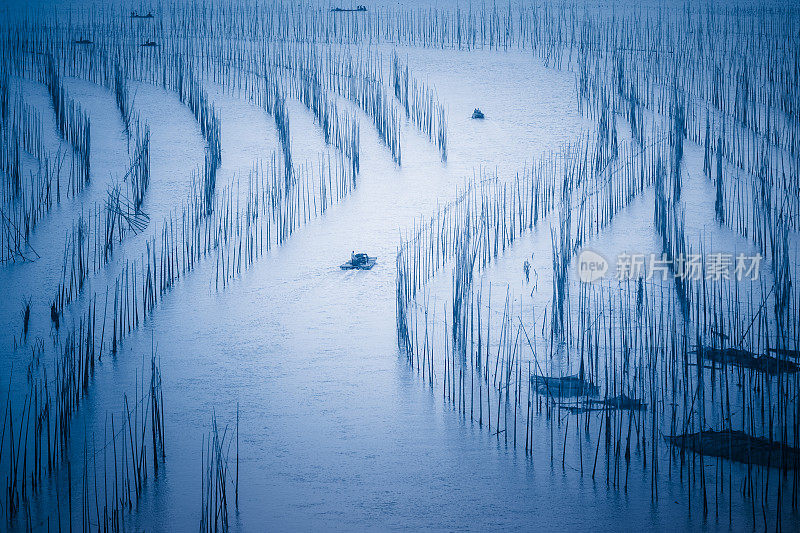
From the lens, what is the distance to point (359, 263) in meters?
2.82

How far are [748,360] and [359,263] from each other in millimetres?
1198

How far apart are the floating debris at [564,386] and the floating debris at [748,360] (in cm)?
31

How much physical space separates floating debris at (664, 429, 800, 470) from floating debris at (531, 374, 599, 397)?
0.78 ft

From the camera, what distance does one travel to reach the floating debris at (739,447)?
5.69 ft

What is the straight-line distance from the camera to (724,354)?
2154mm

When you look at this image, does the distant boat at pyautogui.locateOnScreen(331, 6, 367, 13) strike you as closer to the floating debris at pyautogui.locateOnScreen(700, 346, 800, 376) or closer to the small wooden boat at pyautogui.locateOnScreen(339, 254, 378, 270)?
the small wooden boat at pyautogui.locateOnScreen(339, 254, 378, 270)

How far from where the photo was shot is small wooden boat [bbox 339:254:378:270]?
111 inches

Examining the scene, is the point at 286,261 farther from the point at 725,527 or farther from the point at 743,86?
the point at 743,86

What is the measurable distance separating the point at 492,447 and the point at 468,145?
95.0 inches

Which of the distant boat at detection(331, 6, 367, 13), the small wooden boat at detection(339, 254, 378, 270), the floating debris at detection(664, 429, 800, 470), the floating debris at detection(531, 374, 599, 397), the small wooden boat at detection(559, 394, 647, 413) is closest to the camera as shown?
the floating debris at detection(664, 429, 800, 470)

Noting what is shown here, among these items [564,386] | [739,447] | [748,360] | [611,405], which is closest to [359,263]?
[564,386]

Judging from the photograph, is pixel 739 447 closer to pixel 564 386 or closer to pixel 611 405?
pixel 611 405

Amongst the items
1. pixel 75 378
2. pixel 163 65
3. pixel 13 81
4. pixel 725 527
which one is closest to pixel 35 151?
pixel 13 81

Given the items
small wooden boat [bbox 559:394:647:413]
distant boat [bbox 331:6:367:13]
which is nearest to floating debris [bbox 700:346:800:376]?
small wooden boat [bbox 559:394:647:413]
